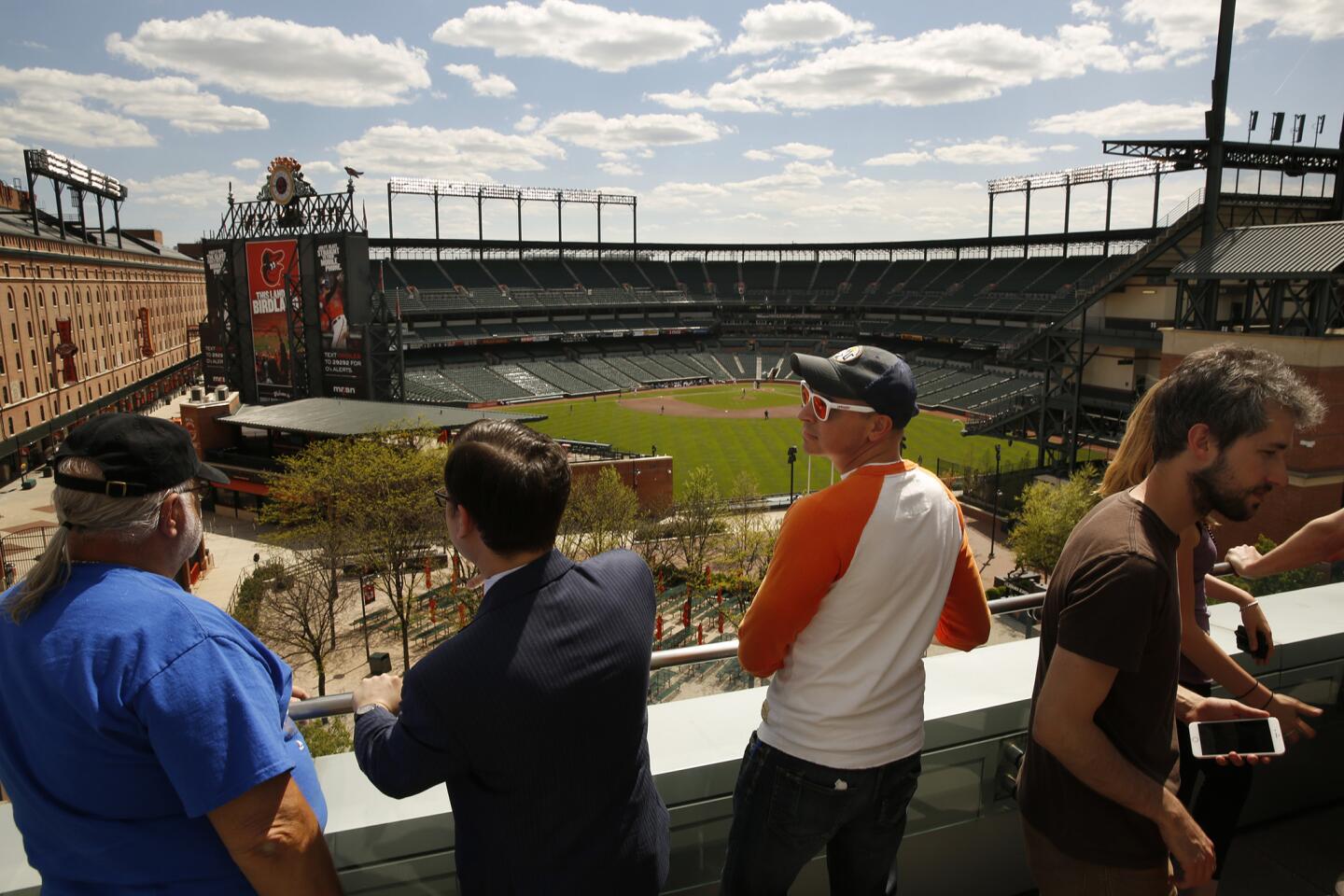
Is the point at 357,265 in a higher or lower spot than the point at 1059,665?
higher

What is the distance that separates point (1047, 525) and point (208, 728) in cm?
2399

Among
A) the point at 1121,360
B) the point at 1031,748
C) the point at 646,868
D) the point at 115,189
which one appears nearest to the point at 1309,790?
the point at 1031,748

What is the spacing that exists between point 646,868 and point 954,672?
1.98 meters

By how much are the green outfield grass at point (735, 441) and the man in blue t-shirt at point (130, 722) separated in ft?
109

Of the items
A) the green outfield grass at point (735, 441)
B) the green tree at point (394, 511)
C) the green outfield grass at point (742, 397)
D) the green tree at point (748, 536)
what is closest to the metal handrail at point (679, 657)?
the green tree at point (748, 536)

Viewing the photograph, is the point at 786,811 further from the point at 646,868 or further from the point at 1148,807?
the point at 1148,807

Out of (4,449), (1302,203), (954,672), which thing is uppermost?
(1302,203)

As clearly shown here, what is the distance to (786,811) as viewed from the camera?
258 centimetres

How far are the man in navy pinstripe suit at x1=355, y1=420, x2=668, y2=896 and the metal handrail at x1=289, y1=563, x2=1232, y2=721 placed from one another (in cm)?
41

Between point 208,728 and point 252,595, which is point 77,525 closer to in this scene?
point 208,728

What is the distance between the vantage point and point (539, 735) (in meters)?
1.99

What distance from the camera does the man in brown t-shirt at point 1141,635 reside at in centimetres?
226

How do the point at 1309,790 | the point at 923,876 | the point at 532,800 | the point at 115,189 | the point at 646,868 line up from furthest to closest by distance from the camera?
1. the point at 115,189
2. the point at 1309,790
3. the point at 923,876
4. the point at 646,868
5. the point at 532,800

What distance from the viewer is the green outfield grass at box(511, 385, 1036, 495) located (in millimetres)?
38312
